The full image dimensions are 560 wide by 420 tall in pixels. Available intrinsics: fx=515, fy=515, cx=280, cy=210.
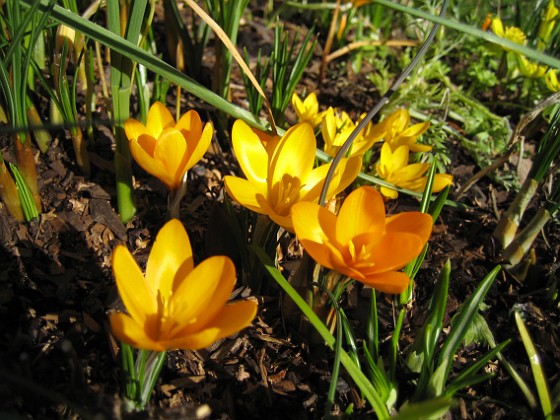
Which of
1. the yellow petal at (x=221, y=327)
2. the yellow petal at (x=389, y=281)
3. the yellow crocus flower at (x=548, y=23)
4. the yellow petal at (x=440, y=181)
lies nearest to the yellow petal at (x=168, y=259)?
the yellow petal at (x=221, y=327)

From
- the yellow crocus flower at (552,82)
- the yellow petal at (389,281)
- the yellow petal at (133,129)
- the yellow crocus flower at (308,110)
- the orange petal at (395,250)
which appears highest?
the yellow crocus flower at (552,82)

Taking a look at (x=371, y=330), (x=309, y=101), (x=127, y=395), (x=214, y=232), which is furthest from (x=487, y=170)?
(x=127, y=395)

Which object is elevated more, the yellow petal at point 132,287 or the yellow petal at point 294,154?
the yellow petal at point 294,154

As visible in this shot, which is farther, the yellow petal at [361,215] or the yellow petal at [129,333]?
the yellow petal at [361,215]

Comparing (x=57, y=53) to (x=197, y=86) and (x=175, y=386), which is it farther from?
(x=175, y=386)

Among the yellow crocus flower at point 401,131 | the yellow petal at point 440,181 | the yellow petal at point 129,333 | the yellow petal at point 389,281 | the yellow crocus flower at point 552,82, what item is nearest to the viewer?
the yellow petal at point 129,333

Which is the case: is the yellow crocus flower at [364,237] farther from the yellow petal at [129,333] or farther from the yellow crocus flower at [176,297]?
the yellow petal at [129,333]

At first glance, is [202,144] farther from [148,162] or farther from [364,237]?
[364,237]
